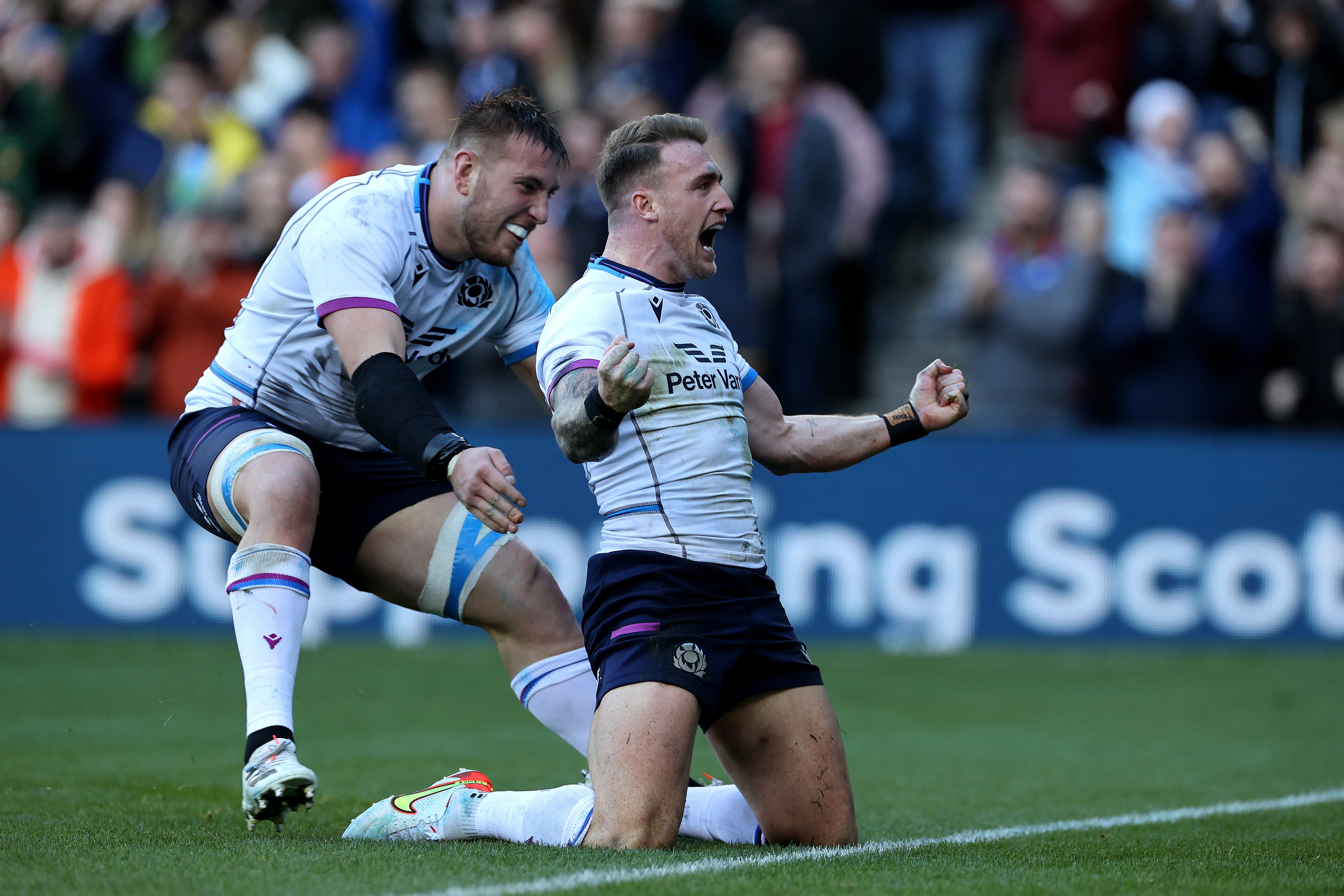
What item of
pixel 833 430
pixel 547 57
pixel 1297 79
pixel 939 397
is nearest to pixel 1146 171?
pixel 1297 79

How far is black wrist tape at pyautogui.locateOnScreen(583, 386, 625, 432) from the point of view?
447 centimetres

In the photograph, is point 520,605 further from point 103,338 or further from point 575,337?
point 103,338

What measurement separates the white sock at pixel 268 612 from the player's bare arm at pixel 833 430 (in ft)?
4.84

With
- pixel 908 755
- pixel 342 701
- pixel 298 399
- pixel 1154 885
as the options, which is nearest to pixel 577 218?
pixel 342 701

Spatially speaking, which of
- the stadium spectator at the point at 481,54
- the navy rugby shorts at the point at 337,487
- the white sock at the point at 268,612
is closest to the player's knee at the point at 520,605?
the navy rugby shorts at the point at 337,487

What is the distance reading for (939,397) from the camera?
5316 millimetres

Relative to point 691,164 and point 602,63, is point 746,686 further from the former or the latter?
point 602,63

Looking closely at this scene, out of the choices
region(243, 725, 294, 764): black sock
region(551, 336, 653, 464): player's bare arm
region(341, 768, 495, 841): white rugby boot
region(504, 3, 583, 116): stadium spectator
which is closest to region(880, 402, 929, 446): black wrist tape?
region(551, 336, 653, 464): player's bare arm

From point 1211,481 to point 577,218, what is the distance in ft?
15.9

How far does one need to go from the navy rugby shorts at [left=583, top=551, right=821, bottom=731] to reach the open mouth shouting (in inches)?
36.3

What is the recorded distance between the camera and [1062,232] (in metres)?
12.2

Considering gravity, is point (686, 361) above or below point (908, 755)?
above

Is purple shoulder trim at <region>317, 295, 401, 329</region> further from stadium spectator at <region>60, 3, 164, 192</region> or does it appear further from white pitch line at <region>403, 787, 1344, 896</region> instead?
stadium spectator at <region>60, 3, 164, 192</region>

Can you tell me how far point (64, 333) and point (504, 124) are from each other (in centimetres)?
843
